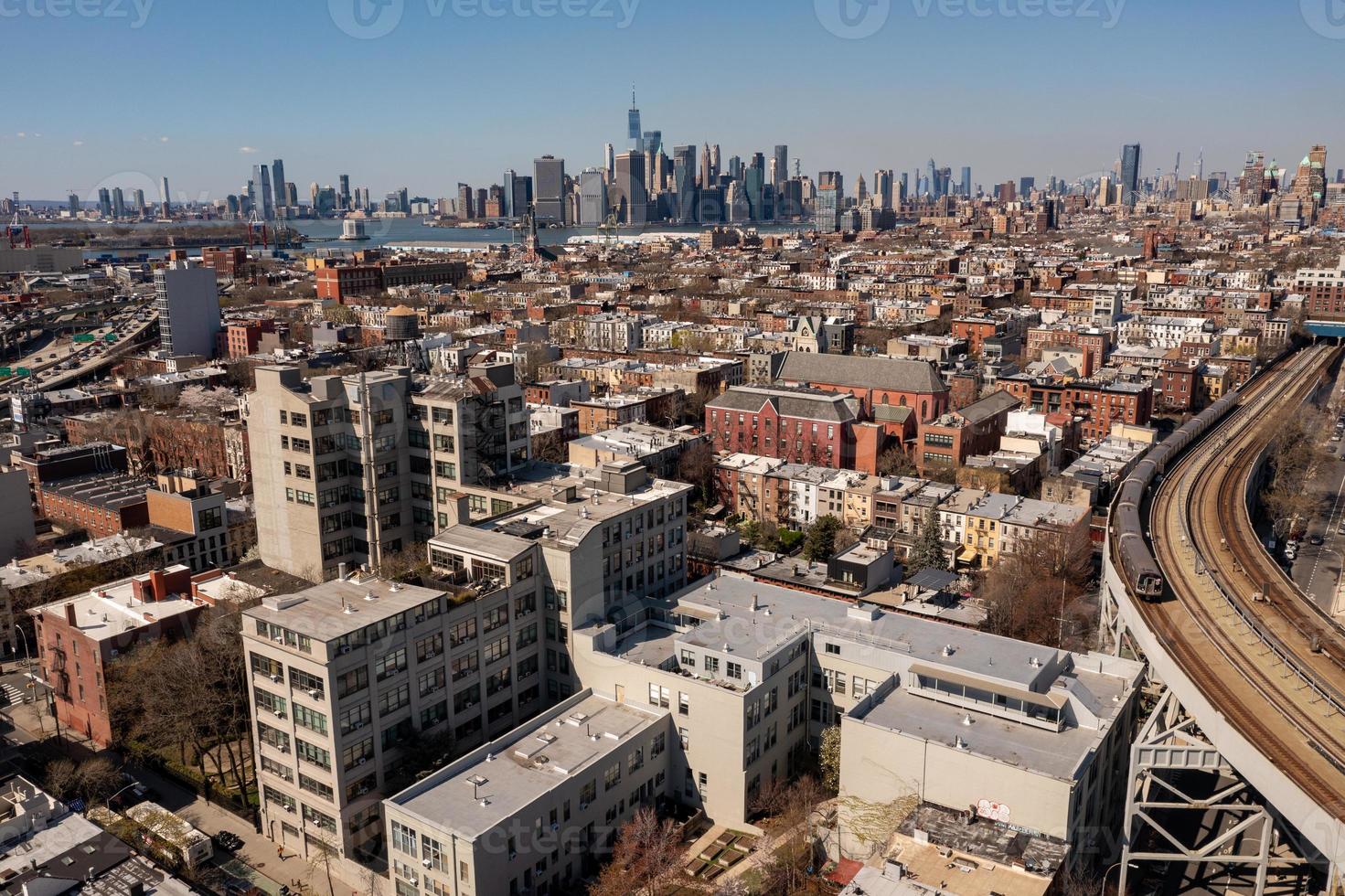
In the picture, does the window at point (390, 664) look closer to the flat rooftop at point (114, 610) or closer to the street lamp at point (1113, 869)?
the flat rooftop at point (114, 610)

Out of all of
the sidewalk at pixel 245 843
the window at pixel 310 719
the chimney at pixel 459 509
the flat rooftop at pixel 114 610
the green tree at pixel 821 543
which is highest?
the chimney at pixel 459 509

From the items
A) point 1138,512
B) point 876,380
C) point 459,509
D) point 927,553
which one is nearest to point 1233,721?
point 927,553

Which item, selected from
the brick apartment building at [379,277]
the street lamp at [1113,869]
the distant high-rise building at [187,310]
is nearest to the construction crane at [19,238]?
the brick apartment building at [379,277]

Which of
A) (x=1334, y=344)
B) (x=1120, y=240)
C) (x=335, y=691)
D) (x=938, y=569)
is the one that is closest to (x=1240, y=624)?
(x=938, y=569)

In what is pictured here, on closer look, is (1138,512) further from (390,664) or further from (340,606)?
(340,606)

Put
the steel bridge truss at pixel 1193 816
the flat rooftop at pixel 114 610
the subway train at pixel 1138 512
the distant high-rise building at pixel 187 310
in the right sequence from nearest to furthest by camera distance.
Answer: the steel bridge truss at pixel 1193 816, the subway train at pixel 1138 512, the flat rooftop at pixel 114 610, the distant high-rise building at pixel 187 310

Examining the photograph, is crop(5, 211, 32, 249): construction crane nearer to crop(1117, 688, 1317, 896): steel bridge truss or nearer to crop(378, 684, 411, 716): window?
crop(378, 684, 411, 716): window

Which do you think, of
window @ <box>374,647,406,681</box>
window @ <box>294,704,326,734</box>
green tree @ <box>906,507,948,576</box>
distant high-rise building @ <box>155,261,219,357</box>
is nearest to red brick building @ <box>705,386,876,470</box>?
green tree @ <box>906,507,948,576</box>
